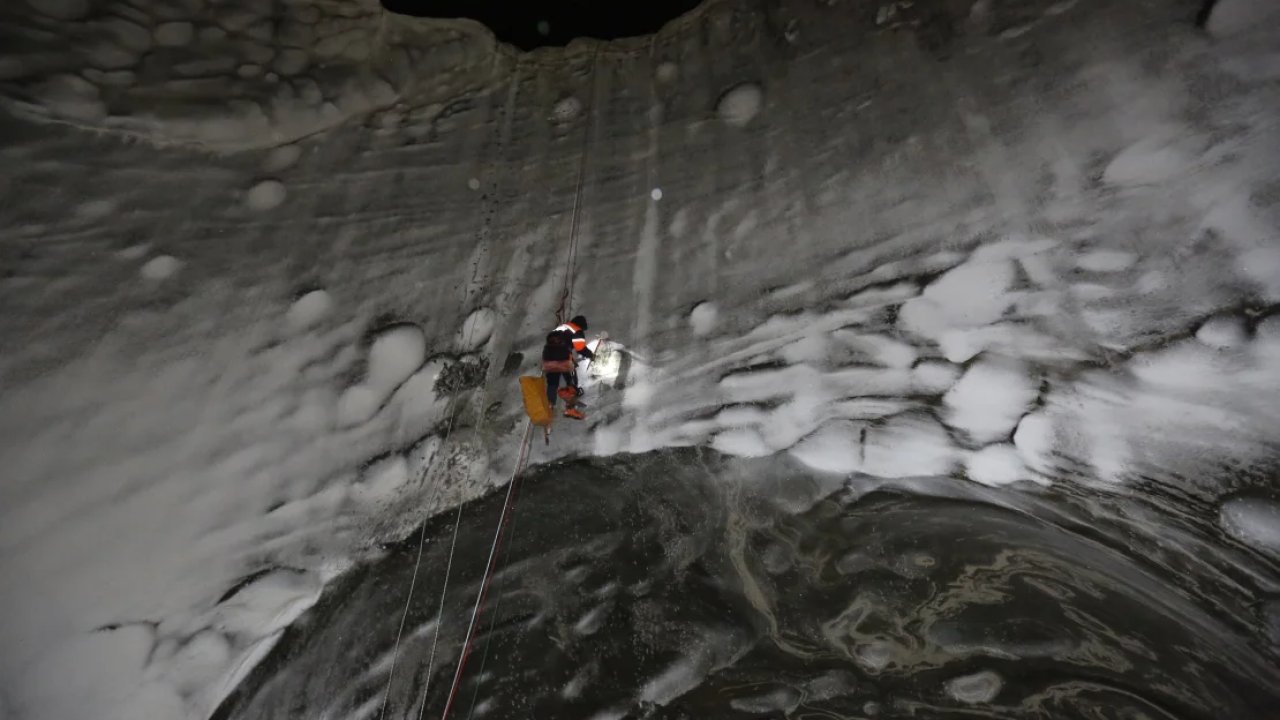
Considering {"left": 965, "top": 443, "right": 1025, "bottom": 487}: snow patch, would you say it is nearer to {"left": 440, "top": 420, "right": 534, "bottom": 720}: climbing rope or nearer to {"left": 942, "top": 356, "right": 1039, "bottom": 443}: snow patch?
{"left": 942, "top": 356, "right": 1039, "bottom": 443}: snow patch

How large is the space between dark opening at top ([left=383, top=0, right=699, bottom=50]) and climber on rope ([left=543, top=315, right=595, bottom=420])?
226cm

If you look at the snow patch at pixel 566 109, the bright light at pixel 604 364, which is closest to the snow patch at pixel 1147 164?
the bright light at pixel 604 364

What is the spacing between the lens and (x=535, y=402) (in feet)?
8.14

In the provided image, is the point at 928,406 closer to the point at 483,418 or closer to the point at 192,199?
the point at 483,418

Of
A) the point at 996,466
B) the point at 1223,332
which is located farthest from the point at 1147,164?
the point at 996,466

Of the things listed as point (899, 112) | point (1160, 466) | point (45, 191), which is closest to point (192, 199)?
point (45, 191)

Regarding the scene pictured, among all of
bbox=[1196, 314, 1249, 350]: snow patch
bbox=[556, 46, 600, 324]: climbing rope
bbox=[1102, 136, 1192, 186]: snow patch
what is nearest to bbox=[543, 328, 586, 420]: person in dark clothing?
bbox=[556, 46, 600, 324]: climbing rope

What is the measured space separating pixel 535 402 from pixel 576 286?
67cm

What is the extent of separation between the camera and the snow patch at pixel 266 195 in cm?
281

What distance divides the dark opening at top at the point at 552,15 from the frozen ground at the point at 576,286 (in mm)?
669

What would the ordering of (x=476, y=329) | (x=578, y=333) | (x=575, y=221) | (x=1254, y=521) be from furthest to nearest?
(x=575, y=221) → (x=476, y=329) → (x=578, y=333) → (x=1254, y=521)

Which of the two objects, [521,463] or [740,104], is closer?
[521,463]

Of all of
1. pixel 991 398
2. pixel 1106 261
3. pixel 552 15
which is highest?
pixel 552 15

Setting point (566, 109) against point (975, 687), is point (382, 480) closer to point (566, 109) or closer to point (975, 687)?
point (975, 687)
